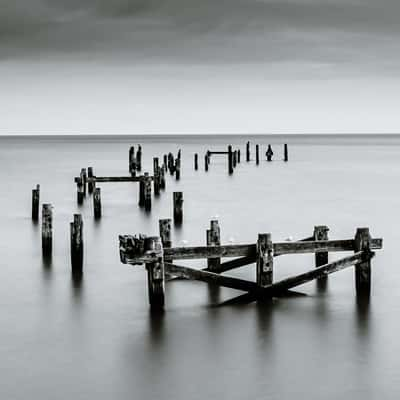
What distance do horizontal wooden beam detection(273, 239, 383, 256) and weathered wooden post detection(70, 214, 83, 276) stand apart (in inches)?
188

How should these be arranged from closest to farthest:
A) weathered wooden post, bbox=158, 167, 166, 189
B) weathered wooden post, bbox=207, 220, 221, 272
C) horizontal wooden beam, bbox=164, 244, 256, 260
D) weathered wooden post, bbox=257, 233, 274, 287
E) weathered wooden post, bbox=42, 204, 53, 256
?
horizontal wooden beam, bbox=164, 244, 256, 260 → weathered wooden post, bbox=257, 233, 274, 287 → weathered wooden post, bbox=207, 220, 221, 272 → weathered wooden post, bbox=42, 204, 53, 256 → weathered wooden post, bbox=158, 167, 166, 189

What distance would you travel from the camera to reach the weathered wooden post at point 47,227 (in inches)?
647

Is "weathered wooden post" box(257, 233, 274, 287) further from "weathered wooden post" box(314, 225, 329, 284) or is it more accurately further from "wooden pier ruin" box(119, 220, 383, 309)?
"weathered wooden post" box(314, 225, 329, 284)

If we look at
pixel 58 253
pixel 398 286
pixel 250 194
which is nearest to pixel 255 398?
pixel 398 286

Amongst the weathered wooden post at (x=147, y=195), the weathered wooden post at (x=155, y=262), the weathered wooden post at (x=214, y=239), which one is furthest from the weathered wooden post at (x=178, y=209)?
the weathered wooden post at (x=155, y=262)

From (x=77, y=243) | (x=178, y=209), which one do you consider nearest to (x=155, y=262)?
(x=77, y=243)

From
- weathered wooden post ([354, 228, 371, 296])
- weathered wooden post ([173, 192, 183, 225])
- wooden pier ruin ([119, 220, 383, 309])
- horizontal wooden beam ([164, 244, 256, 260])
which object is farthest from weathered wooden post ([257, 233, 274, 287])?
weathered wooden post ([173, 192, 183, 225])

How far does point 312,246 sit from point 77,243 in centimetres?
532

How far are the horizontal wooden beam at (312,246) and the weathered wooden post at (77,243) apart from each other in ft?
15.6

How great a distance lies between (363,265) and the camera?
1233 cm

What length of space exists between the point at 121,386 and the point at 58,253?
29.9 feet

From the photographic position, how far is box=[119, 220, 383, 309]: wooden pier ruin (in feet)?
36.1

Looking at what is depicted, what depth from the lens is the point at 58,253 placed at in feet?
58.1

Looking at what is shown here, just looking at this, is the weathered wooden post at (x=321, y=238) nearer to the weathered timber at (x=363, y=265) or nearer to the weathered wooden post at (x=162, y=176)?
the weathered timber at (x=363, y=265)
